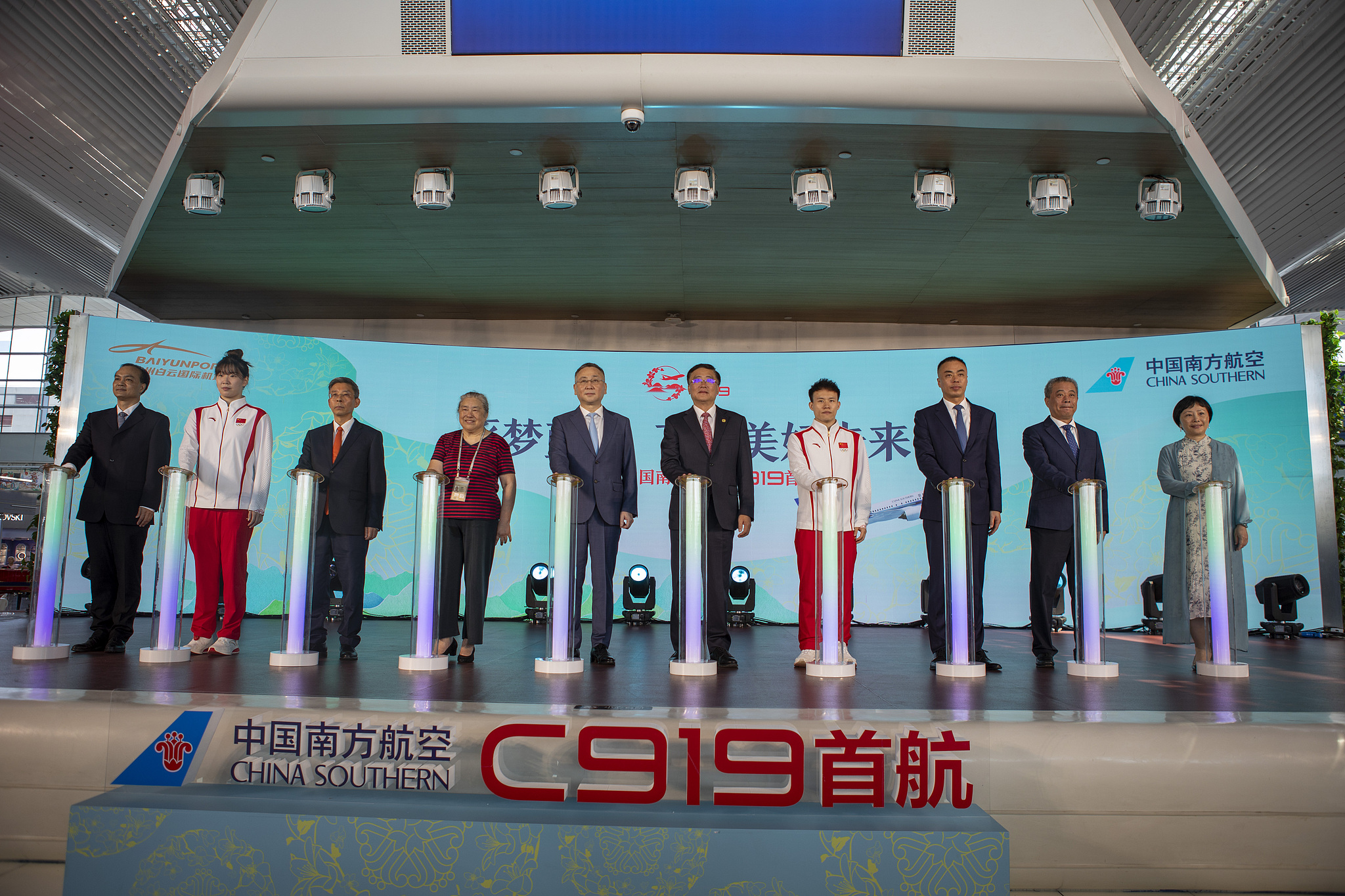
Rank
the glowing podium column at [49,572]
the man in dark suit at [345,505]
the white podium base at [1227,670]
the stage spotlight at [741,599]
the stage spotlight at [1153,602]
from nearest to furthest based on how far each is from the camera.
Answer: the white podium base at [1227,670] < the glowing podium column at [49,572] < the man in dark suit at [345,505] < the stage spotlight at [1153,602] < the stage spotlight at [741,599]

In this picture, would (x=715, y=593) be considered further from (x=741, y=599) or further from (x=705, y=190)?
(x=741, y=599)

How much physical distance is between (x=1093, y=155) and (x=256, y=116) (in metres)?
4.44

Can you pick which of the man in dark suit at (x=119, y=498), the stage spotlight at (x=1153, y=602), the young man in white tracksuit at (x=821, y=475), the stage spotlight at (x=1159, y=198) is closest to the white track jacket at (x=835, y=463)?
the young man in white tracksuit at (x=821, y=475)

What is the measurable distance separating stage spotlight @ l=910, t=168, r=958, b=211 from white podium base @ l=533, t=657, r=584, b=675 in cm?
315

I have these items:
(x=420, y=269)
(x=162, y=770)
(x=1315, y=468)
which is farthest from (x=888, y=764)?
(x=1315, y=468)

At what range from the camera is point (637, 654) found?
16.3 feet

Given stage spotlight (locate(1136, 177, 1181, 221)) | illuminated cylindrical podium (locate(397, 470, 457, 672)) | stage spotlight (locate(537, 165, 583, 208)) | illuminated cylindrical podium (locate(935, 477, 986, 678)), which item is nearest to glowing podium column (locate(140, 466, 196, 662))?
illuminated cylindrical podium (locate(397, 470, 457, 672))

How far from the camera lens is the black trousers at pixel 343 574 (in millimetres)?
4609

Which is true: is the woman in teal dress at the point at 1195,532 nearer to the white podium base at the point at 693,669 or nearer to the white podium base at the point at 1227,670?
the white podium base at the point at 1227,670

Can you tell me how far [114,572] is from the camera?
16.0 ft

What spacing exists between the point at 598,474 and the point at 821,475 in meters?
1.17

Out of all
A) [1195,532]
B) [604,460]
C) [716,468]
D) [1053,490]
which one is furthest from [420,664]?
[1195,532]

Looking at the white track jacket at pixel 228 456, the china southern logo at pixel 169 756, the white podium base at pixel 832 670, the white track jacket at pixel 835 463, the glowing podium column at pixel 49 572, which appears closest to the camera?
the china southern logo at pixel 169 756

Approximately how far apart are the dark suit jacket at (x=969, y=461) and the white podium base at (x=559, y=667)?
1.96m
